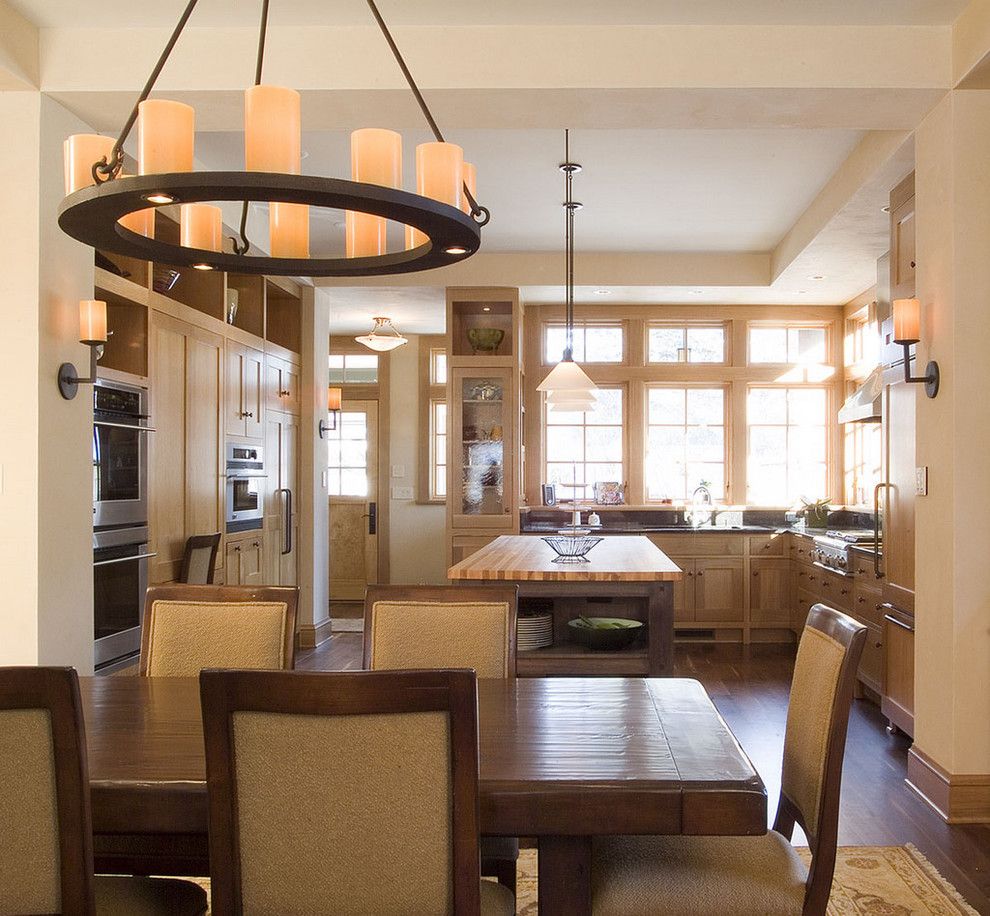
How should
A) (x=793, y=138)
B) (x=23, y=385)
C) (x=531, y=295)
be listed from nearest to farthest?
(x=23, y=385)
(x=793, y=138)
(x=531, y=295)

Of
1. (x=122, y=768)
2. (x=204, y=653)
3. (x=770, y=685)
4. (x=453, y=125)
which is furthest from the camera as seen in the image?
(x=770, y=685)

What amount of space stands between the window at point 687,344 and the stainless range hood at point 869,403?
2034 millimetres

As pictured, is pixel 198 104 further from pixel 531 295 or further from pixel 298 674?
pixel 531 295

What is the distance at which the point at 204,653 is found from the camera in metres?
2.45

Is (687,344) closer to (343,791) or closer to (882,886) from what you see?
(882,886)

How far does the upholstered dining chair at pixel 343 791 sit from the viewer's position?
1.29 metres

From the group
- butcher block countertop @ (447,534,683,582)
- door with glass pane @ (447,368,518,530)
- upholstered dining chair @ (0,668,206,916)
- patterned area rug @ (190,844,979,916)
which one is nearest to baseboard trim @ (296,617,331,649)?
door with glass pane @ (447,368,518,530)

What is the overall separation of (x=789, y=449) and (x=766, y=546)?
3.64 feet

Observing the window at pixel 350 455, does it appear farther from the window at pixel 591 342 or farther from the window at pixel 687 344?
the window at pixel 687 344

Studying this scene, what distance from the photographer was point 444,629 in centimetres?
245

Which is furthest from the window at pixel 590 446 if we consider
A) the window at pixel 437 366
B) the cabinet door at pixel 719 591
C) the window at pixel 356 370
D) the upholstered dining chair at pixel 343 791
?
the upholstered dining chair at pixel 343 791

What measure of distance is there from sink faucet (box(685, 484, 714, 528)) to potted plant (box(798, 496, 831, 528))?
73 cm

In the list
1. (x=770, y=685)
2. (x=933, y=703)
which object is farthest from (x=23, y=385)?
(x=770, y=685)

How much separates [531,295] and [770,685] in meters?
3.37
